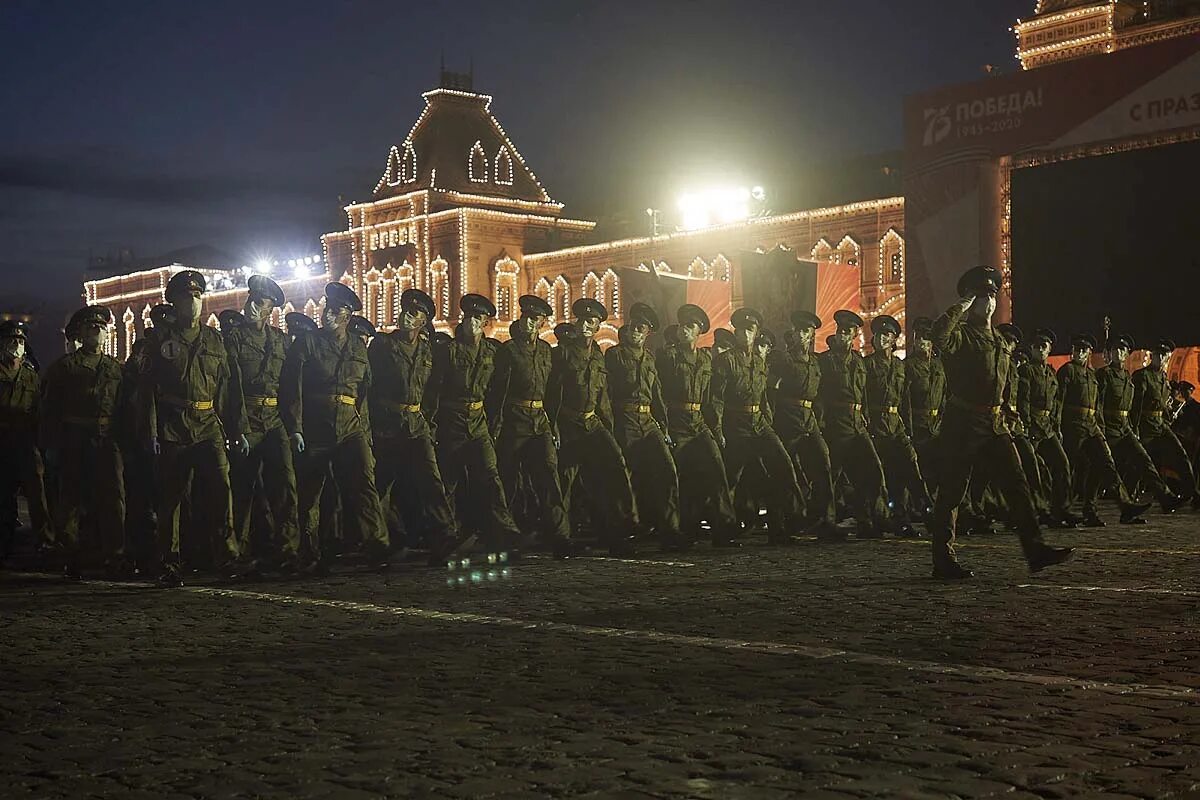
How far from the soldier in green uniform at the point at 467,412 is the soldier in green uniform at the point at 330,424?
83 centimetres

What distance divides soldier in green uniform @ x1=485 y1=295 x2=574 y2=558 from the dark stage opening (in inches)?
594

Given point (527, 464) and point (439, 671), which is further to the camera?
point (527, 464)

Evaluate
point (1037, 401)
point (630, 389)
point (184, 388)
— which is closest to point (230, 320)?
point (184, 388)

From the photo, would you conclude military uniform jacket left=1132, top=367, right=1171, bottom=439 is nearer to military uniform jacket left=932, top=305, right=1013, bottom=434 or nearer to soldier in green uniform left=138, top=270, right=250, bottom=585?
military uniform jacket left=932, top=305, right=1013, bottom=434

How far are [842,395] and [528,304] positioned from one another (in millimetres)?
3225

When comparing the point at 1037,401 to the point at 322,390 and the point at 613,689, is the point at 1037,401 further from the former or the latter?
the point at 613,689

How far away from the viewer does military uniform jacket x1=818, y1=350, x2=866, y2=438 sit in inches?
572

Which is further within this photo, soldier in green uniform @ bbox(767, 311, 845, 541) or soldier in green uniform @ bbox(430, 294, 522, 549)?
soldier in green uniform @ bbox(767, 311, 845, 541)

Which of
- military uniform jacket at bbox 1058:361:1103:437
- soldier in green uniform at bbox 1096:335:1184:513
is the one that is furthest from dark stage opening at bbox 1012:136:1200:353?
military uniform jacket at bbox 1058:361:1103:437

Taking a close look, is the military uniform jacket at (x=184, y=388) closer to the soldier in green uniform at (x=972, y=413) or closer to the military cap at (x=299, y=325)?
the military cap at (x=299, y=325)

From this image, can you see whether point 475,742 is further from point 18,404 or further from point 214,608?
point 18,404

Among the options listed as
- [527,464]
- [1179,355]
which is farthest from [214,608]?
[1179,355]

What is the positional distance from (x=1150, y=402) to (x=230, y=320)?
378 inches

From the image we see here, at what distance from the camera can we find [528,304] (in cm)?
1280
